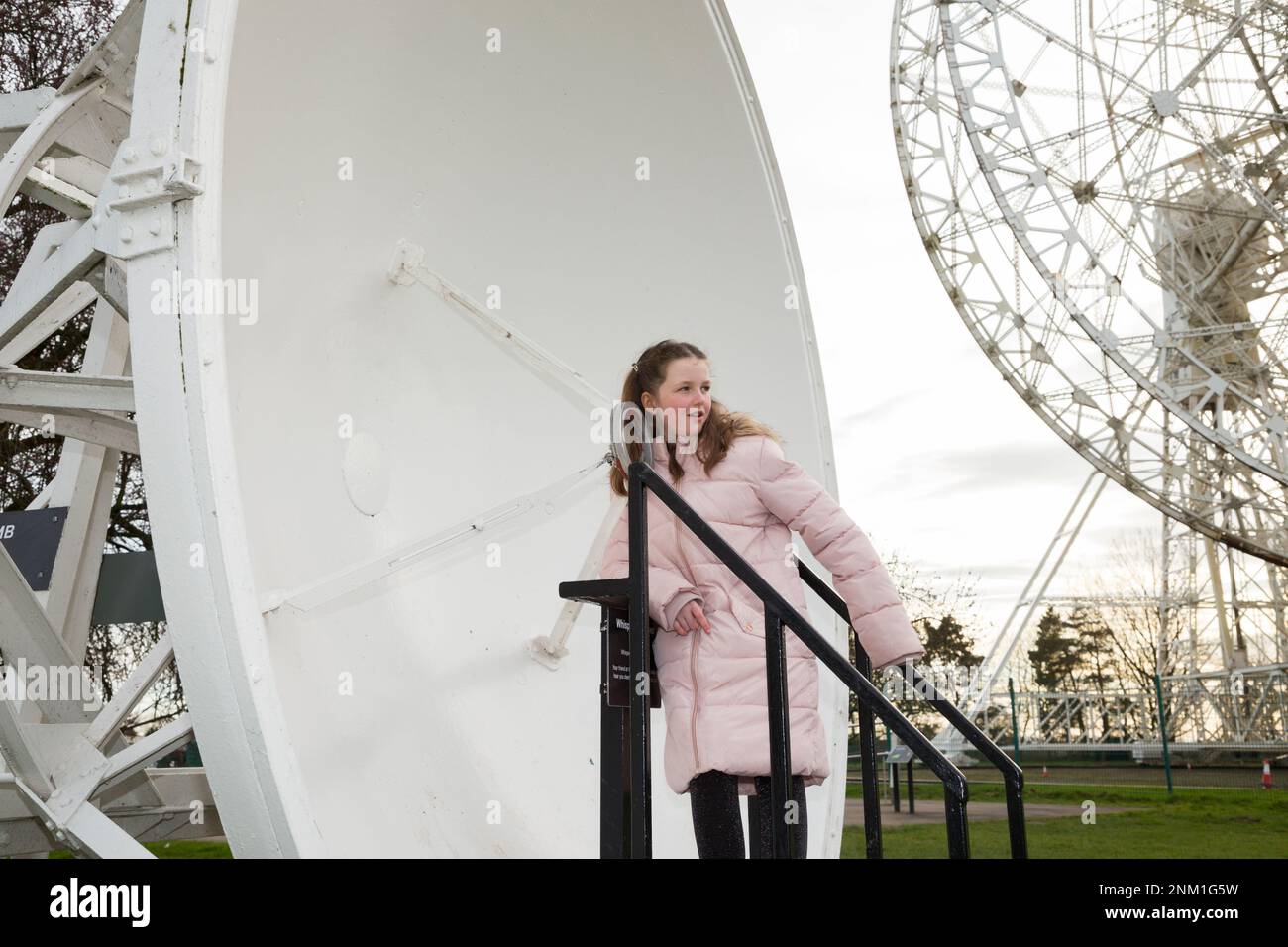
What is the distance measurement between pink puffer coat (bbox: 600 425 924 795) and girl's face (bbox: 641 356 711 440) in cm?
10

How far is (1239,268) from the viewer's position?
552 inches

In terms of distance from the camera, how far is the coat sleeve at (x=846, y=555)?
2.53 meters

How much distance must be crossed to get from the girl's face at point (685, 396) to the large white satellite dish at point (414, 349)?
105cm

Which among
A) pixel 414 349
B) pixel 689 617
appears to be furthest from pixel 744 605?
pixel 414 349

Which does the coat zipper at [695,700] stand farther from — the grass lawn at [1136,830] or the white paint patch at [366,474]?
the grass lawn at [1136,830]

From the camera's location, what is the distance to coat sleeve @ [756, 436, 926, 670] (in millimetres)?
2533

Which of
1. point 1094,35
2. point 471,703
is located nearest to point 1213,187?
point 1094,35

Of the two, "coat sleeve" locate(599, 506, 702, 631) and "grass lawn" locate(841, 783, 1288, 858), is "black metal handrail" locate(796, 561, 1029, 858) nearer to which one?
"coat sleeve" locate(599, 506, 702, 631)

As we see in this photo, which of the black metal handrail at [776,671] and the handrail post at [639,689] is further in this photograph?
the handrail post at [639,689]

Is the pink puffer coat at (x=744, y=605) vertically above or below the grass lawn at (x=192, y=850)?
above

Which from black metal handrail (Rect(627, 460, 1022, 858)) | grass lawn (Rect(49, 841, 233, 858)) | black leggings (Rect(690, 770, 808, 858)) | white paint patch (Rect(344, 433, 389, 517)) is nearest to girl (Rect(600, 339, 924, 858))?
black leggings (Rect(690, 770, 808, 858))

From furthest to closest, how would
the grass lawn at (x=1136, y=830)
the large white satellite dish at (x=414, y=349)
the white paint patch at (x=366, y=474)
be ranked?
the grass lawn at (x=1136, y=830), the white paint patch at (x=366, y=474), the large white satellite dish at (x=414, y=349)

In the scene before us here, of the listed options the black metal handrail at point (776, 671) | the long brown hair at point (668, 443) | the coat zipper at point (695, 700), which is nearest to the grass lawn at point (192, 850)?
the long brown hair at point (668, 443)
